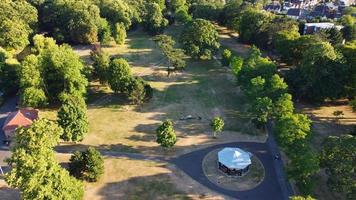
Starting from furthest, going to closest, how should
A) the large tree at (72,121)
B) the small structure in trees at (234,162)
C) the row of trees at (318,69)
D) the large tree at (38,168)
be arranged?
1. the row of trees at (318,69)
2. the large tree at (72,121)
3. the small structure in trees at (234,162)
4. the large tree at (38,168)

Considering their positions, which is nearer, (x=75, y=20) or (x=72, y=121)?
(x=72, y=121)

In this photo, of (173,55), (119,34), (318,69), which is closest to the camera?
(318,69)

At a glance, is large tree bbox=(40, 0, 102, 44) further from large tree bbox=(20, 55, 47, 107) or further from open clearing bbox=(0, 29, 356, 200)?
large tree bbox=(20, 55, 47, 107)

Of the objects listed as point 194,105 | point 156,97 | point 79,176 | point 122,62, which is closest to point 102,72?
point 122,62

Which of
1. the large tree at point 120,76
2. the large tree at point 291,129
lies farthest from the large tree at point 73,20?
the large tree at point 291,129

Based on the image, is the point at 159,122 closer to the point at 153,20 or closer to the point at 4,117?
the point at 4,117

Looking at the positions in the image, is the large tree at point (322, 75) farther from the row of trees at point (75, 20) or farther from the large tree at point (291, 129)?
the row of trees at point (75, 20)

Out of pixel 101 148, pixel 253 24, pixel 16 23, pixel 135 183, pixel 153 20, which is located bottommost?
pixel 135 183

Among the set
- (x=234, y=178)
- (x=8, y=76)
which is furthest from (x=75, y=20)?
(x=234, y=178)
